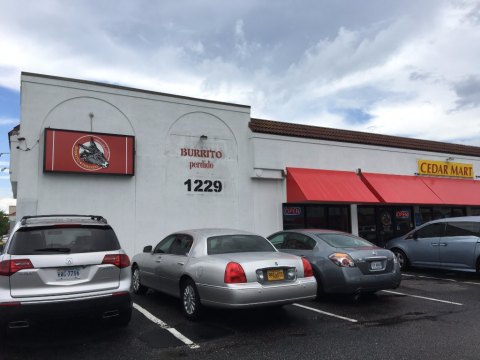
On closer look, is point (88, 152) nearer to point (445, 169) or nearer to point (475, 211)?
point (445, 169)

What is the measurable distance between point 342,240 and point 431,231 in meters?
4.95

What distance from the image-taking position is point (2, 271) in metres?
5.04

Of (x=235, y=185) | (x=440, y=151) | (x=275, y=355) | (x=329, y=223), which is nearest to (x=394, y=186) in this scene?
(x=329, y=223)

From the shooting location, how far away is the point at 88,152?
11805 millimetres

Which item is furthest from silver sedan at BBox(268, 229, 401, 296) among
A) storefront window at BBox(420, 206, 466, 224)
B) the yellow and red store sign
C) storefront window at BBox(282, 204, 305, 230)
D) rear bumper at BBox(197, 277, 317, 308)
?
the yellow and red store sign

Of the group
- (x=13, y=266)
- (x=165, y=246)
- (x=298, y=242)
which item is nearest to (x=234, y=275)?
(x=165, y=246)

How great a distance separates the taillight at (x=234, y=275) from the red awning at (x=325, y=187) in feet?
26.4

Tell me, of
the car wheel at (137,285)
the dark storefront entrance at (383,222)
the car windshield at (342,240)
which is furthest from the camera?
the dark storefront entrance at (383,222)

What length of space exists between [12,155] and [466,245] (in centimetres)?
1284

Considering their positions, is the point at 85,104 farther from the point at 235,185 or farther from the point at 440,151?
the point at 440,151

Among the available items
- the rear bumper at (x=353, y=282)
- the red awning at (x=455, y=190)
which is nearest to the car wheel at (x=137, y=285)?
the rear bumper at (x=353, y=282)

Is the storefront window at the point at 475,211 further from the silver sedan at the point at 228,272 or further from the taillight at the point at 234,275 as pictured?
the taillight at the point at 234,275

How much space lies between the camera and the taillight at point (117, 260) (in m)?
5.54

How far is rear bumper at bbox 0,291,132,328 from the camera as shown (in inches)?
193
